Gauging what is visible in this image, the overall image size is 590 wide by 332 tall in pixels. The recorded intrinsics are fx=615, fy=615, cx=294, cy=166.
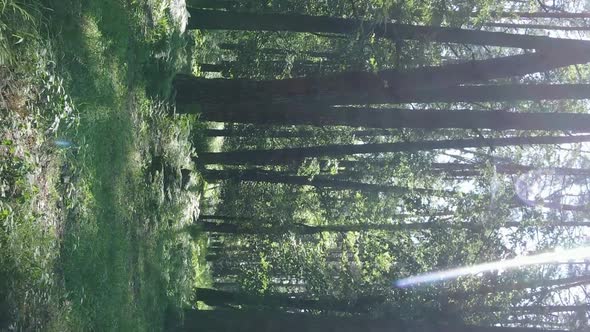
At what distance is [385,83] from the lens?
377 inches

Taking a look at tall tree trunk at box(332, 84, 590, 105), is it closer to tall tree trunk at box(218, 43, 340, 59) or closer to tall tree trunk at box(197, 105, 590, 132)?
tall tree trunk at box(197, 105, 590, 132)

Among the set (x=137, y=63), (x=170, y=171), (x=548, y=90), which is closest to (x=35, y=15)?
(x=137, y=63)

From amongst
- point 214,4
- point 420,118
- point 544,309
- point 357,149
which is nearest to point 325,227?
point 357,149

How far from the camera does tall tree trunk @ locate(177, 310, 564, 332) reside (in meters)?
12.1

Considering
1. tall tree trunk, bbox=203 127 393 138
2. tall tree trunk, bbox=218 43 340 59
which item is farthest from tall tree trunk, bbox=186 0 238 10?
tall tree trunk, bbox=203 127 393 138

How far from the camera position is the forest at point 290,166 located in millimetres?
6500

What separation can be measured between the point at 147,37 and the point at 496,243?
1074cm

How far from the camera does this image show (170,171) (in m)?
12.3

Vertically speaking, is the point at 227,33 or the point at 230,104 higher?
the point at 227,33

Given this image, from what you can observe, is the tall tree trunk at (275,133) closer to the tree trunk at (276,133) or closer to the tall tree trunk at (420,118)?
the tree trunk at (276,133)

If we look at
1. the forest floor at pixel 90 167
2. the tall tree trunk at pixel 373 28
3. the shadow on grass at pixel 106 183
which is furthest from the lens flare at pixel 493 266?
the shadow on grass at pixel 106 183

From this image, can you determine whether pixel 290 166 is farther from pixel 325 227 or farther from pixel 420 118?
pixel 420 118

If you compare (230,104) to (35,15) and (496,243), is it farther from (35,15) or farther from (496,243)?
(496,243)

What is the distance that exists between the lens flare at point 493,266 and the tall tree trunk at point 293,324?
3.93 m
